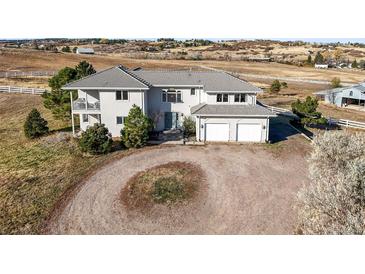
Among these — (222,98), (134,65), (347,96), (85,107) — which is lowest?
(347,96)

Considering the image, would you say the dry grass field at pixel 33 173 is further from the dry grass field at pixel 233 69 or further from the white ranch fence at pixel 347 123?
the dry grass field at pixel 233 69

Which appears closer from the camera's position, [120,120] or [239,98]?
[120,120]

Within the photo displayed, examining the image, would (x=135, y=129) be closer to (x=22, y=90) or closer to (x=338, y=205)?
(x=338, y=205)

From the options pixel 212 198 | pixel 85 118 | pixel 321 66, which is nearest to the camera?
pixel 212 198

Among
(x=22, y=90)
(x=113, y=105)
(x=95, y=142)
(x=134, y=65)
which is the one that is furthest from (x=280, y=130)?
(x=134, y=65)
